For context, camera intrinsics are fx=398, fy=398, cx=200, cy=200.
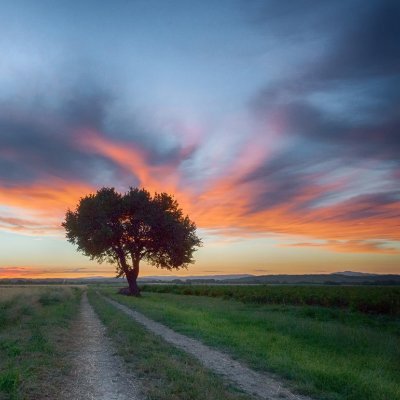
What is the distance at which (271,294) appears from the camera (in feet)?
150

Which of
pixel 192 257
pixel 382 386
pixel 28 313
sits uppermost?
pixel 192 257

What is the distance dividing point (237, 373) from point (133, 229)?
44.5 metres

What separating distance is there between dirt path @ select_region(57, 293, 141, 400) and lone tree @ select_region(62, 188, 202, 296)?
36.2 m

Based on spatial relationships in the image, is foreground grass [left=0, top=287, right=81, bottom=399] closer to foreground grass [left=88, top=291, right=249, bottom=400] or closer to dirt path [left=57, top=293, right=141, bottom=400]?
dirt path [left=57, top=293, right=141, bottom=400]

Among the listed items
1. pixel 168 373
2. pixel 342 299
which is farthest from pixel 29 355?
pixel 342 299

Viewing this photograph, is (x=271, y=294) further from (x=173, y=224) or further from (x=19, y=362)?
(x=19, y=362)

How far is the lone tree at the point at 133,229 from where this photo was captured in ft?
174

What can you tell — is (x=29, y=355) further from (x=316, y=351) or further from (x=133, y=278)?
(x=133, y=278)

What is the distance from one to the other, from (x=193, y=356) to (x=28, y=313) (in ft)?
55.4

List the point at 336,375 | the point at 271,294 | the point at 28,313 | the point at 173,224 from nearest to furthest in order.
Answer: the point at 336,375 < the point at 28,313 < the point at 271,294 < the point at 173,224

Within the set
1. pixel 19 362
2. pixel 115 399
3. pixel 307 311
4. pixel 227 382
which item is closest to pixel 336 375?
pixel 227 382

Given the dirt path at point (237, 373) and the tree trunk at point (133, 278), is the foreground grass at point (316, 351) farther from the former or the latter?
the tree trunk at point (133, 278)

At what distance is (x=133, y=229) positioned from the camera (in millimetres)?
54562

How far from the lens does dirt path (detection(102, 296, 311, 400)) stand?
31.0 feet
